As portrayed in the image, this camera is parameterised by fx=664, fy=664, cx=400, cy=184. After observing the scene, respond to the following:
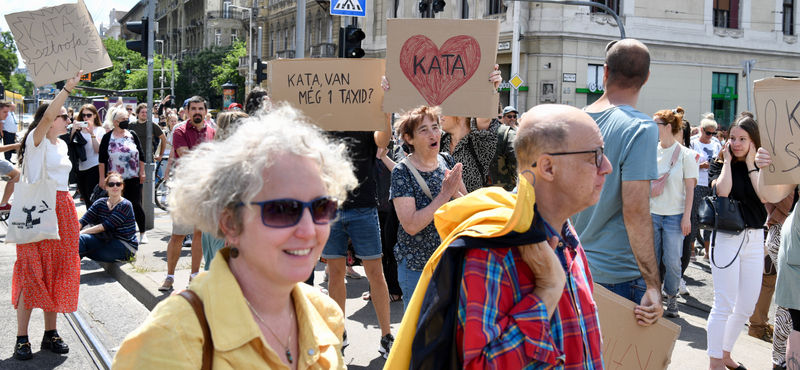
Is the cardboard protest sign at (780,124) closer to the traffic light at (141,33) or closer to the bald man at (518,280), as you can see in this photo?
the bald man at (518,280)

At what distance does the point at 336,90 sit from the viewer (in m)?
4.80

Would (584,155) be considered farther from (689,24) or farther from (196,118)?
(689,24)

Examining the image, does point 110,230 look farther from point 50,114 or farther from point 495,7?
point 495,7

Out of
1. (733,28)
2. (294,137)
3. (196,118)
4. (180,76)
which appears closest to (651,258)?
(294,137)

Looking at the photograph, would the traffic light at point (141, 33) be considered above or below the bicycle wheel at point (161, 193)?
above

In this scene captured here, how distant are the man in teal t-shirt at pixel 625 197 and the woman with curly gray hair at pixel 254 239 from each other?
176cm

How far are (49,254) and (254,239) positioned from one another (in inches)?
165

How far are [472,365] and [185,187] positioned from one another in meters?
0.95

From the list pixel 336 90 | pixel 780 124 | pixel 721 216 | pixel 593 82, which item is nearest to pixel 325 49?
pixel 593 82

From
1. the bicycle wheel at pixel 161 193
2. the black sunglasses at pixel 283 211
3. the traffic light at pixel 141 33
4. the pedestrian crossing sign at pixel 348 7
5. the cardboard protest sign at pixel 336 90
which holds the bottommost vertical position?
the bicycle wheel at pixel 161 193

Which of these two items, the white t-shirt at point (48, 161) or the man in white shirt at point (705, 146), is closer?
the white t-shirt at point (48, 161)

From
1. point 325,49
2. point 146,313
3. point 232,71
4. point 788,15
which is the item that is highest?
point 788,15

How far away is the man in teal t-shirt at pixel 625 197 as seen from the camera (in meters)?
3.07

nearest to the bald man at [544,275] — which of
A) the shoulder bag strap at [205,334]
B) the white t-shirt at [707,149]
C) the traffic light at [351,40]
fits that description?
the shoulder bag strap at [205,334]
